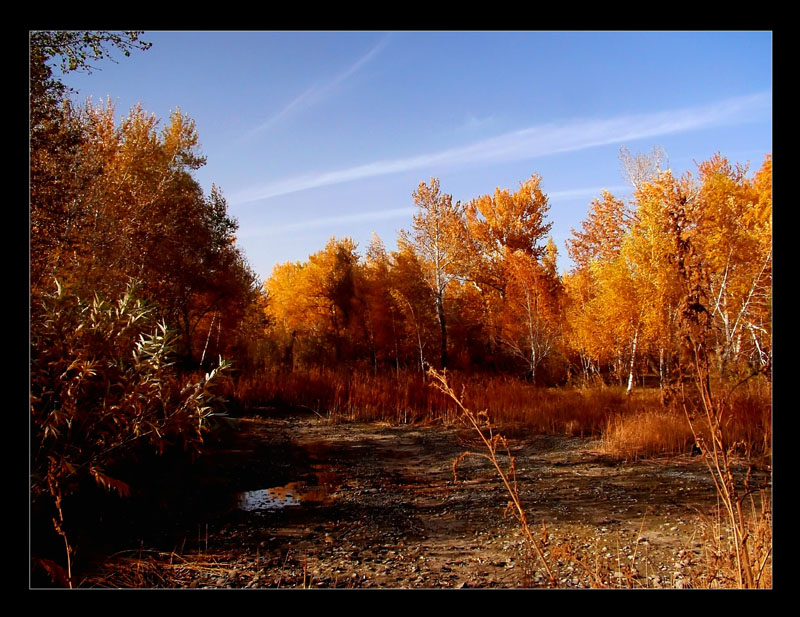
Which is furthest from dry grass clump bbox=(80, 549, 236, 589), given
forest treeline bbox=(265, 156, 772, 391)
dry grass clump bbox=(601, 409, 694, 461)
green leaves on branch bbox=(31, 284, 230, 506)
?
forest treeline bbox=(265, 156, 772, 391)

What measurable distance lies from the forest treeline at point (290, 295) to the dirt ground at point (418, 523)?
2.62 ft

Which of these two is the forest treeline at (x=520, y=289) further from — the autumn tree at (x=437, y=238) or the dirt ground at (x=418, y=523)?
the dirt ground at (x=418, y=523)

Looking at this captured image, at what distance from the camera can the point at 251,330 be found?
18.0 metres

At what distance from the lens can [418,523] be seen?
4.50 m

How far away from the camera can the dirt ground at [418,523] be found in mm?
3363

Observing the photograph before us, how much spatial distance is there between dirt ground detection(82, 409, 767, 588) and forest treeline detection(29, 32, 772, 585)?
799 mm

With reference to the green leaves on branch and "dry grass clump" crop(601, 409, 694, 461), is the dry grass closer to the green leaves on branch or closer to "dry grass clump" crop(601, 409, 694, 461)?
"dry grass clump" crop(601, 409, 694, 461)

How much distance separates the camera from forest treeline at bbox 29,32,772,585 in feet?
10.0

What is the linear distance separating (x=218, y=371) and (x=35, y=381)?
91cm

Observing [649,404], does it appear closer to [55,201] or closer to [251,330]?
[55,201]

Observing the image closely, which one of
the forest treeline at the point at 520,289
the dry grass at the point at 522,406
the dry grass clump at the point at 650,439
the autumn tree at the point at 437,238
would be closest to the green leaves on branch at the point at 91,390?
the dry grass at the point at 522,406

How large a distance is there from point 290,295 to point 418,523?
1889 cm
